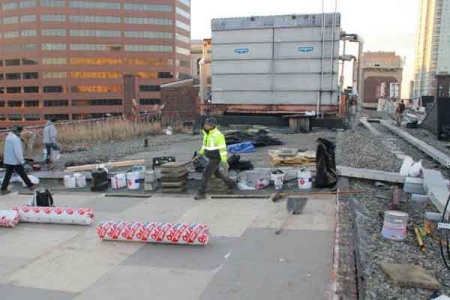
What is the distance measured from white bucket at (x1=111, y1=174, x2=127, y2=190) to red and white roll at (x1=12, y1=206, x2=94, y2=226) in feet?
7.78

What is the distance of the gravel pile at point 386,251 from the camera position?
4480 mm

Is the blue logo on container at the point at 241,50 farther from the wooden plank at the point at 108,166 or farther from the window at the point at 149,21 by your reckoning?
the window at the point at 149,21

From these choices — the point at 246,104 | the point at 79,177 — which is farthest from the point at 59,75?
the point at 79,177

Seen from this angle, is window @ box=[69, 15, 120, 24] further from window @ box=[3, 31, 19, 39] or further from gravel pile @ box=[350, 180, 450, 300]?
gravel pile @ box=[350, 180, 450, 300]

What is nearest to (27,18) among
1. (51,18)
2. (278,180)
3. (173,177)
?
(51,18)

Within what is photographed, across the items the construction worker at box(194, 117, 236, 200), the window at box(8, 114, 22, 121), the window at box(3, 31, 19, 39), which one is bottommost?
the window at box(8, 114, 22, 121)

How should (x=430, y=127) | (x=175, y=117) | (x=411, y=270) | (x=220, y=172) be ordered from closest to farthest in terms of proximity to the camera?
1. (x=411, y=270)
2. (x=220, y=172)
3. (x=430, y=127)
4. (x=175, y=117)

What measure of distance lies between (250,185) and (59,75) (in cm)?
10560

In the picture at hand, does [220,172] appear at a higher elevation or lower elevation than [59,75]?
lower

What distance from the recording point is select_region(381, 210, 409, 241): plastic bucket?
587 centimetres

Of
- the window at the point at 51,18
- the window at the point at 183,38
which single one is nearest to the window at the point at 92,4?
the window at the point at 51,18

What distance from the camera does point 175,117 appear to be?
90.0 ft

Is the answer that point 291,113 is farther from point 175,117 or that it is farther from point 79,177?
point 79,177

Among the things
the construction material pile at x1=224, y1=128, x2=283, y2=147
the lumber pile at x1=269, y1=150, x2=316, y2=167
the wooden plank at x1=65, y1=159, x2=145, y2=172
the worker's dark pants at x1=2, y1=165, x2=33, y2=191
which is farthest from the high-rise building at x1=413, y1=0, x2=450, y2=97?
the worker's dark pants at x1=2, y1=165, x2=33, y2=191
